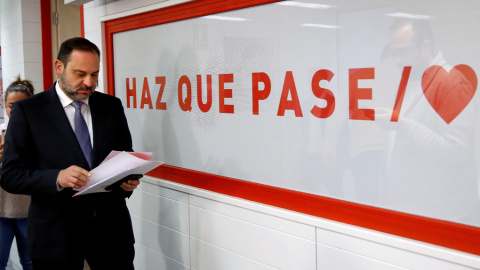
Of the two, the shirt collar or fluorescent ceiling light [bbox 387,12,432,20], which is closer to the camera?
fluorescent ceiling light [bbox 387,12,432,20]

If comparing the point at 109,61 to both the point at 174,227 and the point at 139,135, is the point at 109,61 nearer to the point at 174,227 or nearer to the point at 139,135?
the point at 139,135

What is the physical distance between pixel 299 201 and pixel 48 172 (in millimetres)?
1113

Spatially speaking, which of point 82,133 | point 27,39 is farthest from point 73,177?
point 27,39

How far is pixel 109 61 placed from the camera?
11.7 ft

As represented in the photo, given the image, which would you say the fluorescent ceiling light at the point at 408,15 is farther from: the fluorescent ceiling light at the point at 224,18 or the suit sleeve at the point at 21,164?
the suit sleeve at the point at 21,164

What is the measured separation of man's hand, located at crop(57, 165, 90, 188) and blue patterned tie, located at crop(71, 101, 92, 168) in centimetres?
21

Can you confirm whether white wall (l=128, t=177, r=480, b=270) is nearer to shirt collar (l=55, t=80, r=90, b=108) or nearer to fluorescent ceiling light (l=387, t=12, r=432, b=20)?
fluorescent ceiling light (l=387, t=12, r=432, b=20)

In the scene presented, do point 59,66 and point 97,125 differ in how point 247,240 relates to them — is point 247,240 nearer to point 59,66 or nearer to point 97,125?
point 97,125

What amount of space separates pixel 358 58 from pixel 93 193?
1350mm

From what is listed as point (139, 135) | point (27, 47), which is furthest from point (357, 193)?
point (27, 47)

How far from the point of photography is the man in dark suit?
206cm

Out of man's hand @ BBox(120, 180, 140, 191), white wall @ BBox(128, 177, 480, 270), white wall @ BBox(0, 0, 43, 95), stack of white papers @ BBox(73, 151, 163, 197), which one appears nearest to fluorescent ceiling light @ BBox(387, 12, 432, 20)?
white wall @ BBox(128, 177, 480, 270)

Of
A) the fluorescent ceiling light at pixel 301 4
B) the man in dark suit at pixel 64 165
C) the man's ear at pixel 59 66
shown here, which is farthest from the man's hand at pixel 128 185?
the fluorescent ceiling light at pixel 301 4

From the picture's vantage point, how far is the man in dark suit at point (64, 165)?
2.06 meters
